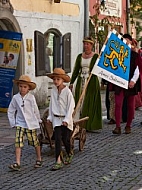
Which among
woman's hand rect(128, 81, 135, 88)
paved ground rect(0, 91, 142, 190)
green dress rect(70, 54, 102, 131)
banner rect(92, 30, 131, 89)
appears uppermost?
→ banner rect(92, 30, 131, 89)

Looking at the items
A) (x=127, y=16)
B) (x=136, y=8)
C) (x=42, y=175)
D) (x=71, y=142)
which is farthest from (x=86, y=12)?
(x=42, y=175)

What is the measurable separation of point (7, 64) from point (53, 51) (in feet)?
11.5

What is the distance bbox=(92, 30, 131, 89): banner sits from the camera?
9.92 meters

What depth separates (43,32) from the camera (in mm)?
16016

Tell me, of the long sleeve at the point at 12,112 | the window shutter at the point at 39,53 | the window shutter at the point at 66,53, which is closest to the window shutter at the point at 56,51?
the window shutter at the point at 66,53

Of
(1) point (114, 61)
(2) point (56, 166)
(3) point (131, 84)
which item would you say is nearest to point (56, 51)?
(3) point (131, 84)

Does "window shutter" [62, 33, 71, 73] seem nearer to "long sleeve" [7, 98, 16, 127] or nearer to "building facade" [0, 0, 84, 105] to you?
"building facade" [0, 0, 84, 105]

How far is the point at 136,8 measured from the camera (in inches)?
927

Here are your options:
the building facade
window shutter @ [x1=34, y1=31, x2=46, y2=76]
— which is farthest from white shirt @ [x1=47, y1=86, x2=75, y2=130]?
window shutter @ [x1=34, y1=31, x2=46, y2=76]

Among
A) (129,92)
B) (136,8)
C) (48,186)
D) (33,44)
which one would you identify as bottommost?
(48,186)

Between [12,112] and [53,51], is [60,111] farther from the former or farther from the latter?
[53,51]

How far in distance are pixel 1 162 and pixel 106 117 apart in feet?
18.1

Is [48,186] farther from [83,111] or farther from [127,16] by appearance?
[127,16]

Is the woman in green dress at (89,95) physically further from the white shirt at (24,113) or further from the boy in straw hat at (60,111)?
the white shirt at (24,113)
